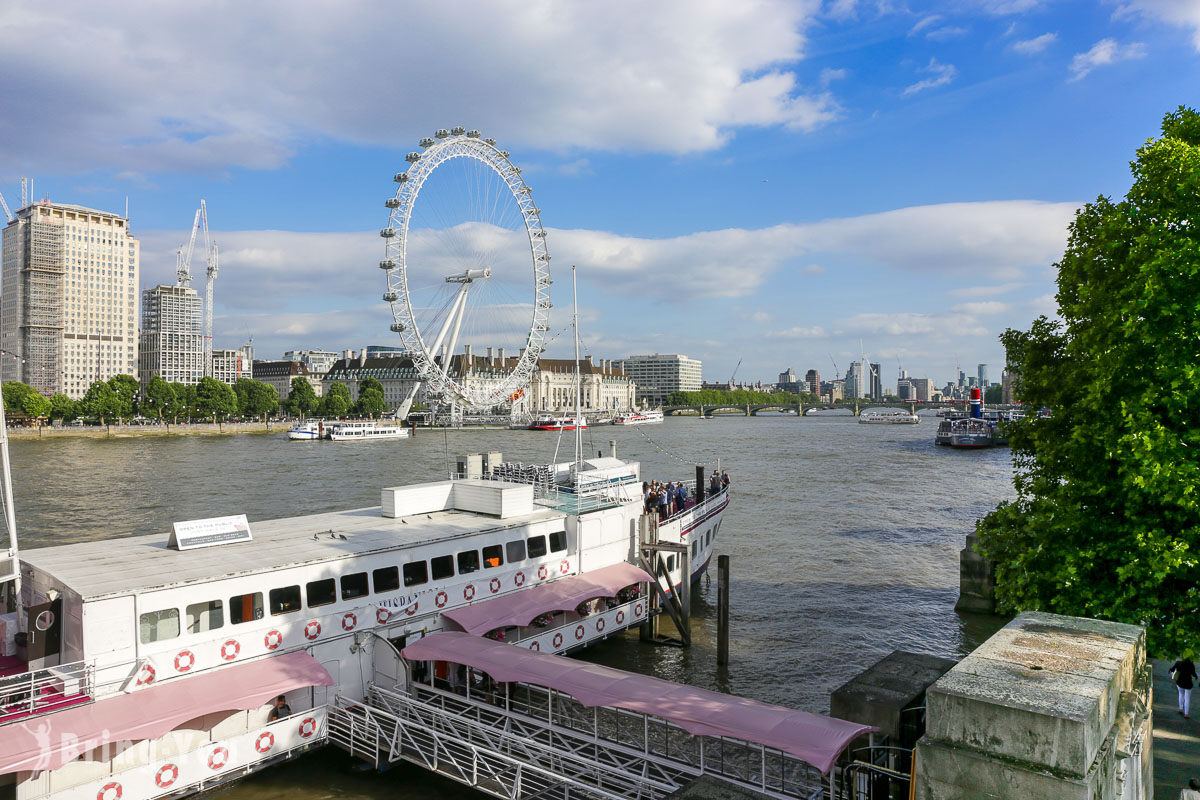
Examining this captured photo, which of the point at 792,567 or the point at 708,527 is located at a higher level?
the point at 708,527

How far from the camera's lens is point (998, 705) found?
6180 millimetres

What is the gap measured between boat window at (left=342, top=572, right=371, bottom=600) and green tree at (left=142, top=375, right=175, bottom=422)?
491 feet

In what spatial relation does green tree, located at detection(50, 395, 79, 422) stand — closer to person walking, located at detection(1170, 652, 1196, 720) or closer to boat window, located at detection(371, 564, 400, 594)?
boat window, located at detection(371, 564, 400, 594)

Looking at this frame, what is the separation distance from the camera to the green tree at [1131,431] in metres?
12.0

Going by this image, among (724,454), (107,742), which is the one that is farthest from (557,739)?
(724,454)

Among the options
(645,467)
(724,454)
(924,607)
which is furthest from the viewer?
(724,454)

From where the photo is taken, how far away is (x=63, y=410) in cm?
13638

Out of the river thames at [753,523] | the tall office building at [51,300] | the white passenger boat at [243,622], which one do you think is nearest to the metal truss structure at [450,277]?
the river thames at [753,523]

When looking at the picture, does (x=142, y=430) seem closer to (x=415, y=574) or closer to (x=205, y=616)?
(x=415, y=574)

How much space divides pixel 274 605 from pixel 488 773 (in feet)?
18.4

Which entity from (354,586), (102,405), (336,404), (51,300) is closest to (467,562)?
(354,586)

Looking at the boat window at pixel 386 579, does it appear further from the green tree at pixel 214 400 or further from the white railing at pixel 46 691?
the green tree at pixel 214 400

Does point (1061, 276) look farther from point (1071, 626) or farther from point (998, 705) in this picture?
point (998, 705)

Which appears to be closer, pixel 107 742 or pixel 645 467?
pixel 107 742
